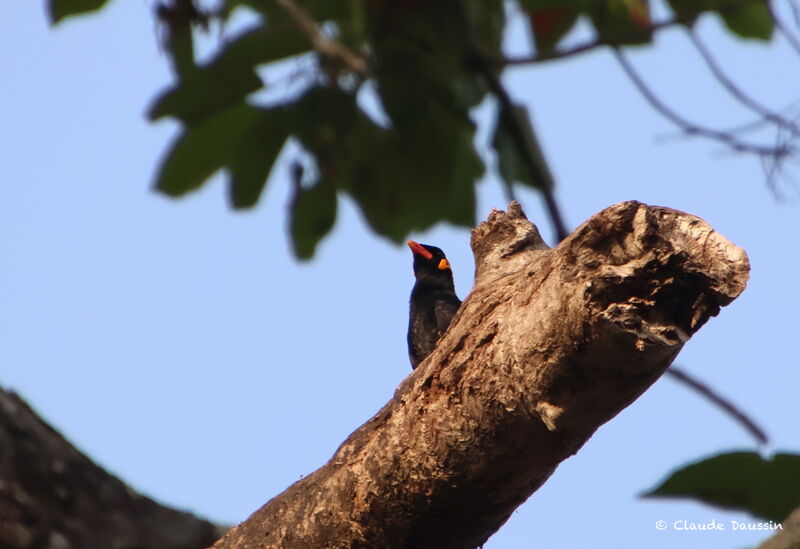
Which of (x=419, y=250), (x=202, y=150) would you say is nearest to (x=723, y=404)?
(x=202, y=150)

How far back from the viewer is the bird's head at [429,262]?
6430mm

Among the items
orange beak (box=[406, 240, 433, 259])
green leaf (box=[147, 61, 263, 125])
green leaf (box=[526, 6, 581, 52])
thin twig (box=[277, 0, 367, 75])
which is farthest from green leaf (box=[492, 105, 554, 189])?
orange beak (box=[406, 240, 433, 259])

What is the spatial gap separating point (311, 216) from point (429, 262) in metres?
2.78

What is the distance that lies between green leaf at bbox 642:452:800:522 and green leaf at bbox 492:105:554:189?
1.68 metres

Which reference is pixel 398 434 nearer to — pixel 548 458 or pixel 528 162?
pixel 548 458

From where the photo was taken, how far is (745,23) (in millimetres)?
3758

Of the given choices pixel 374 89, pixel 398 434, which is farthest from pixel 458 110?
pixel 398 434

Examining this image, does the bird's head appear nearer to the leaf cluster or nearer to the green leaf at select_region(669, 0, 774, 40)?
the leaf cluster

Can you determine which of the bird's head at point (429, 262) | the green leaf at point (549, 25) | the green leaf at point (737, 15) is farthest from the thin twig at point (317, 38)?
the bird's head at point (429, 262)

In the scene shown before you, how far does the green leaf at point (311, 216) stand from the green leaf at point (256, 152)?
0.20 metres

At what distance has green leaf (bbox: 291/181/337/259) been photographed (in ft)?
12.3

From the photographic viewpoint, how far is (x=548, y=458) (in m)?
2.43

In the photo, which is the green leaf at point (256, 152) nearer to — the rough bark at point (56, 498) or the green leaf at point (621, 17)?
the green leaf at point (621, 17)

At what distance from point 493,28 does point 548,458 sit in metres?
2.02
